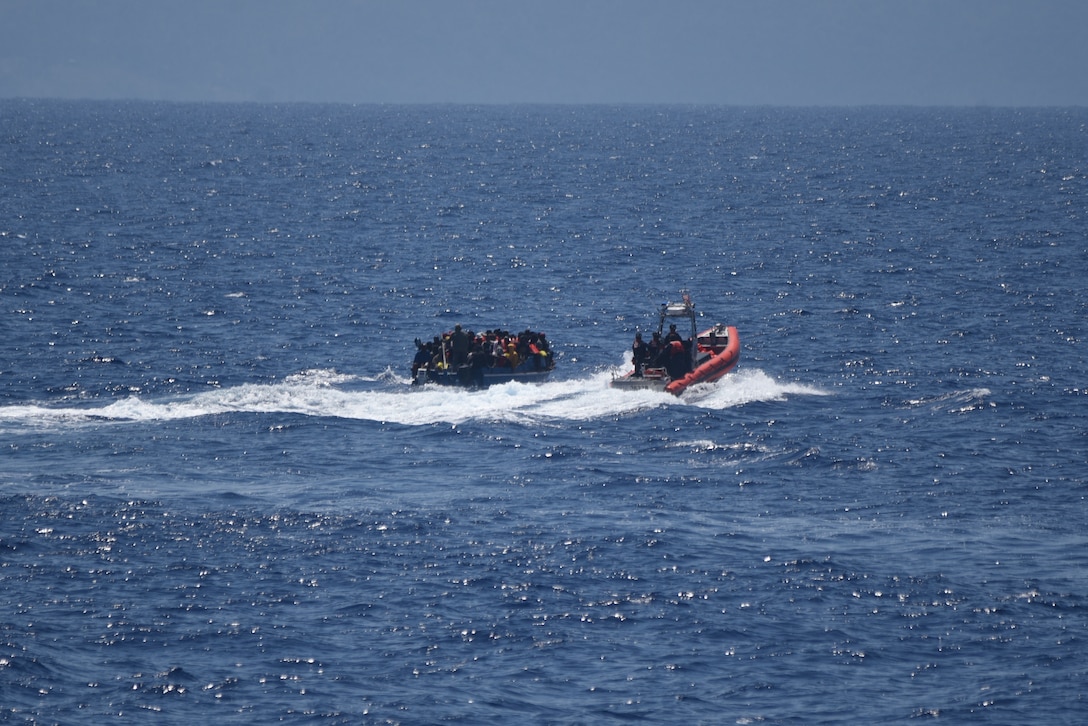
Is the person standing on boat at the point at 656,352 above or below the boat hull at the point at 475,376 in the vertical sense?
above

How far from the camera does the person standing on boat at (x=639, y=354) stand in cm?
4066

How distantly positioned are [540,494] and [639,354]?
10301 mm

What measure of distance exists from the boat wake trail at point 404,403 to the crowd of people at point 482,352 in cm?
63

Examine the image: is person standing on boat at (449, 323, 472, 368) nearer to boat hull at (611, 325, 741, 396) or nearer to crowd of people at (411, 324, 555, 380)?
crowd of people at (411, 324, 555, 380)

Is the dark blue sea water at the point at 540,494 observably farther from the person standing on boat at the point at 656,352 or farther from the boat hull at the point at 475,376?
the person standing on boat at the point at 656,352

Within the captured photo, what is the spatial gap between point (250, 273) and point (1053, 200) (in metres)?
53.4

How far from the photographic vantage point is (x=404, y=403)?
Result: 128 feet

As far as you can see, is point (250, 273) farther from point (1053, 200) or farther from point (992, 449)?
point (1053, 200)

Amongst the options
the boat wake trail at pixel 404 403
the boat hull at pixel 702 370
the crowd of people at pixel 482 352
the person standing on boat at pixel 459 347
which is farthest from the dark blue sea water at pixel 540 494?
the person standing on boat at pixel 459 347

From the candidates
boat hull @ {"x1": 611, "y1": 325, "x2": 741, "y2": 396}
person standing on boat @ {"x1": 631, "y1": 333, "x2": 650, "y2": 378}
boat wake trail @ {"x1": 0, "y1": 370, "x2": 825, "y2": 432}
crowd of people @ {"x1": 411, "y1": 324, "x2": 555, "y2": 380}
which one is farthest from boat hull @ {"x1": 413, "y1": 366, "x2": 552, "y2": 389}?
person standing on boat @ {"x1": 631, "y1": 333, "x2": 650, "y2": 378}

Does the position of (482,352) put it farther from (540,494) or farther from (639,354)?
(540,494)

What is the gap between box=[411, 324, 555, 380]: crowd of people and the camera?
1586 inches

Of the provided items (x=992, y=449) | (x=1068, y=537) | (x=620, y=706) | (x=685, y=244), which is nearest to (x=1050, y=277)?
(x=685, y=244)

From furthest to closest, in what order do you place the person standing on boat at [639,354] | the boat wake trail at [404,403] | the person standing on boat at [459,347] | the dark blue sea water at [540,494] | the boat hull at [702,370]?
1. the person standing on boat at [639,354]
2. the person standing on boat at [459,347]
3. the boat hull at [702,370]
4. the boat wake trail at [404,403]
5. the dark blue sea water at [540,494]
